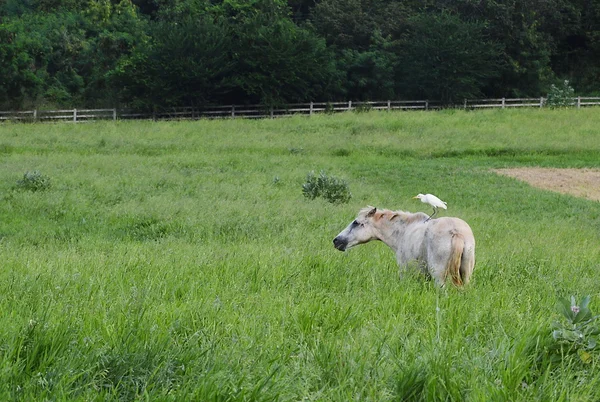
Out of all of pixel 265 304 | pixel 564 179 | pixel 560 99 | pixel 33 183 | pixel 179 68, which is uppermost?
pixel 179 68

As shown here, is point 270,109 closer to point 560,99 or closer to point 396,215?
point 560,99

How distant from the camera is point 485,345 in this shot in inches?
157

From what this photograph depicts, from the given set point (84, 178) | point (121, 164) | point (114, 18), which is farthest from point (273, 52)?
point (84, 178)

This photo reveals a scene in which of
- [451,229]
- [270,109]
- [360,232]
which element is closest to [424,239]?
[451,229]

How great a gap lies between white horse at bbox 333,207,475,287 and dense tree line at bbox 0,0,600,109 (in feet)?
148

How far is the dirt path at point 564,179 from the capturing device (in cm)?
2311

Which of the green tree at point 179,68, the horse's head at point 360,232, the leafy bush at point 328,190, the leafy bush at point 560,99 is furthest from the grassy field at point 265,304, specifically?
the green tree at point 179,68

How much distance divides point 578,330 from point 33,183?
54.1 feet

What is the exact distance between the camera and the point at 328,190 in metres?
18.5

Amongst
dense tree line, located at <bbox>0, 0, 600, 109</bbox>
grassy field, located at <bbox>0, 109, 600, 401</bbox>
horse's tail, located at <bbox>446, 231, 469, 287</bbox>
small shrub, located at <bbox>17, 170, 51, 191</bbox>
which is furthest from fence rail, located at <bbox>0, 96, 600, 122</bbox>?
horse's tail, located at <bbox>446, 231, 469, 287</bbox>

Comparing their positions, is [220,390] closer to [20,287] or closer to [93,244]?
[20,287]

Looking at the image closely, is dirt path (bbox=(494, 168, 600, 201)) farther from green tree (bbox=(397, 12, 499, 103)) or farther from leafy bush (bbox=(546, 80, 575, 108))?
green tree (bbox=(397, 12, 499, 103))

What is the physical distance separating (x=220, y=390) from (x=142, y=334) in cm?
79

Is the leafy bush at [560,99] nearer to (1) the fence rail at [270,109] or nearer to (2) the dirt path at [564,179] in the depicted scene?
(1) the fence rail at [270,109]
